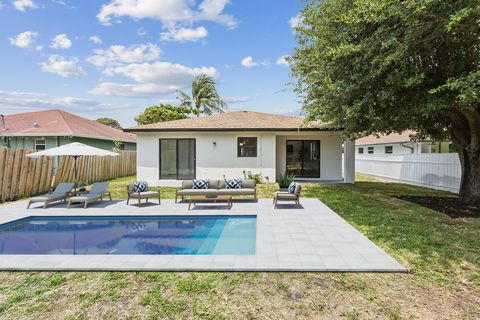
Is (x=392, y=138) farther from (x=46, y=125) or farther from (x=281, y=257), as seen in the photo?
(x=46, y=125)

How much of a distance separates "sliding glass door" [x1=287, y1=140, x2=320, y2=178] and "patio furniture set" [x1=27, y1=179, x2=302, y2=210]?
7.37m

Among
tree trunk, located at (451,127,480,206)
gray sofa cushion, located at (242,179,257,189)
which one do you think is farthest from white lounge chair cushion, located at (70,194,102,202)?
tree trunk, located at (451,127,480,206)

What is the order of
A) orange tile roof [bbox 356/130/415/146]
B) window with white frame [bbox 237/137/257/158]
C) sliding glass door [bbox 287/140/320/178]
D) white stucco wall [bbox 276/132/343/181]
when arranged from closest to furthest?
1. window with white frame [bbox 237/137/257/158]
2. white stucco wall [bbox 276/132/343/181]
3. sliding glass door [bbox 287/140/320/178]
4. orange tile roof [bbox 356/130/415/146]

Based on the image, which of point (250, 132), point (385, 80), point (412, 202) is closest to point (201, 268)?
point (385, 80)

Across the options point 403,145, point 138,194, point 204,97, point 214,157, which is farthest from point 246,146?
point 204,97

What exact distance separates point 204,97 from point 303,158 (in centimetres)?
2534

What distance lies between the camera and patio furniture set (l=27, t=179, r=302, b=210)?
1048cm

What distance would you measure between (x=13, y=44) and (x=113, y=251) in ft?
51.2

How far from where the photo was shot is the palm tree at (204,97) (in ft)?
131

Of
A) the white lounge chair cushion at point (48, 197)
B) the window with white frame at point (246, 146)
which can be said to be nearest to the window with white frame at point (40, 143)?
the white lounge chair cushion at point (48, 197)

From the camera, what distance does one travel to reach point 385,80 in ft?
27.3

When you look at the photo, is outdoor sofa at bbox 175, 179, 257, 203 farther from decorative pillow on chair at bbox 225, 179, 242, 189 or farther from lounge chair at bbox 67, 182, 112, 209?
lounge chair at bbox 67, 182, 112, 209

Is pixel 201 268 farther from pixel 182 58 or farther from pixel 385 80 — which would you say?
pixel 182 58

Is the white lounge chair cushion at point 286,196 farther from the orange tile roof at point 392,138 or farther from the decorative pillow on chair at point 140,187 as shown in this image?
the orange tile roof at point 392,138
